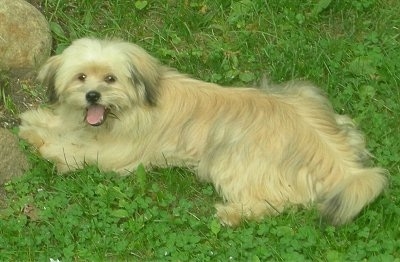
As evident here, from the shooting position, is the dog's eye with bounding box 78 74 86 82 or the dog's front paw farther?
the dog's front paw

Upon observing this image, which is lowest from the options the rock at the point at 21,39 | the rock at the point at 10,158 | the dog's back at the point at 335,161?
the rock at the point at 10,158

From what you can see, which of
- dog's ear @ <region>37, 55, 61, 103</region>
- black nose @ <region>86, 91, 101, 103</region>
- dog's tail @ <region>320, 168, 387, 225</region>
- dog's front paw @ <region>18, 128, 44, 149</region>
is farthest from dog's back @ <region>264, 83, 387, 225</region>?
dog's front paw @ <region>18, 128, 44, 149</region>

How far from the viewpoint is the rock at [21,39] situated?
226 inches

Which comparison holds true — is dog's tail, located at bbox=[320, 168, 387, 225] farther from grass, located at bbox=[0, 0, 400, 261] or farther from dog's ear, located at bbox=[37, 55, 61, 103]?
dog's ear, located at bbox=[37, 55, 61, 103]

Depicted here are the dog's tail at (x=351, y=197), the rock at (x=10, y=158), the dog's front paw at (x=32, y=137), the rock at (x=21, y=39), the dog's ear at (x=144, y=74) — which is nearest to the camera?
the dog's tail at (x=351, y=197)

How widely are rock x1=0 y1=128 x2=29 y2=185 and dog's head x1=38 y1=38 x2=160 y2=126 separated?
0.41 meters

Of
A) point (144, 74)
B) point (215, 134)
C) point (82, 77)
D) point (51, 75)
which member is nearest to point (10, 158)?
point (51, 75)

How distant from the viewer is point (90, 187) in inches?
202

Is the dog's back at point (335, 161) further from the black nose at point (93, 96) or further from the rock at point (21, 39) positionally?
the rock at point (21, 39)

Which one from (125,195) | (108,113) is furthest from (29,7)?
(125,195)

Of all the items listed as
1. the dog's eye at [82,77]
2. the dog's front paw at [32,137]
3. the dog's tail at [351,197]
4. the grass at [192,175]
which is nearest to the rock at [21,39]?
the grass at [192,175]

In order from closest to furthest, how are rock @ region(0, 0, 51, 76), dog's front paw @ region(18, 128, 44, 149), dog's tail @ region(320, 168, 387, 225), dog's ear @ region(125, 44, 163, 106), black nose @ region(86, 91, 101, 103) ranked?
1. dog's tail @ region(320, 168, 387, 225)
2. black nose @ region(86, 91, 101, 103)
3. dog's ear @ region(125, 44, 163, 106)
4. dog's front paw @ region(18, 128, 44, 149)
5. rock @ region(0, 0, 51, 76)

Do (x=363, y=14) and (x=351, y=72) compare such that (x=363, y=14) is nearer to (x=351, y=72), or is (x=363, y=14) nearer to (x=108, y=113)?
(x=351, y=72)

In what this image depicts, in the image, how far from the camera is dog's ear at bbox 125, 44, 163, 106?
16.5 feet
